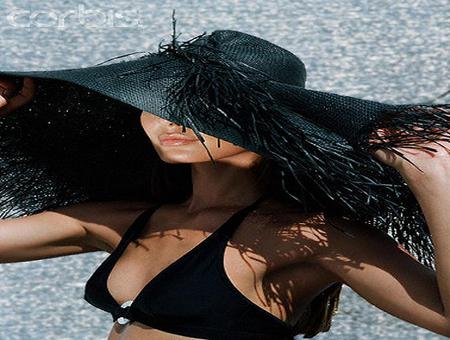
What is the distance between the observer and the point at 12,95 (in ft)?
5.74

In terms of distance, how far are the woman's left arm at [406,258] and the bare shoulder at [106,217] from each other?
0.30 m

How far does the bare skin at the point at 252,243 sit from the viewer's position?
58.4 inches

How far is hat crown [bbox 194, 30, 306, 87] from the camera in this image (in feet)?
5.21

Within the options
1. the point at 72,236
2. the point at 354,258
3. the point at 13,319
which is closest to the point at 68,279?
the point at 13,319

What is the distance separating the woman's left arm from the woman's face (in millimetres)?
142

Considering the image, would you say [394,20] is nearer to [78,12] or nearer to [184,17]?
[184,17]

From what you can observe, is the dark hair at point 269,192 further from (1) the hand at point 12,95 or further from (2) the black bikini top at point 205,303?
(1) the hand at point 12,95

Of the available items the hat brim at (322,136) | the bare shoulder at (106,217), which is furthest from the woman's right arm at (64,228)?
the hat brim at (322,136)

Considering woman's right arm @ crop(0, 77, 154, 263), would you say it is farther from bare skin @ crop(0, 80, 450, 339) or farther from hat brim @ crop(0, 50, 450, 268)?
hat brim @ crop(0, 50, 450, 268)

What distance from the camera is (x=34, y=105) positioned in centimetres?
183

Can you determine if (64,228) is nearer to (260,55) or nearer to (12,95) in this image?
(12,95)

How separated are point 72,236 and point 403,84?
156cm

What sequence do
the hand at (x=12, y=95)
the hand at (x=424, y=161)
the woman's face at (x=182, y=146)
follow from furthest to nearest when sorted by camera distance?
the hand at (x=12, y=95)
the woman's face at (x=182, y=146)
the hand at (x=424, y=161)

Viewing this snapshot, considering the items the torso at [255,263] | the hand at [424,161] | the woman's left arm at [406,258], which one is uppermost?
the hand at [424,161]
